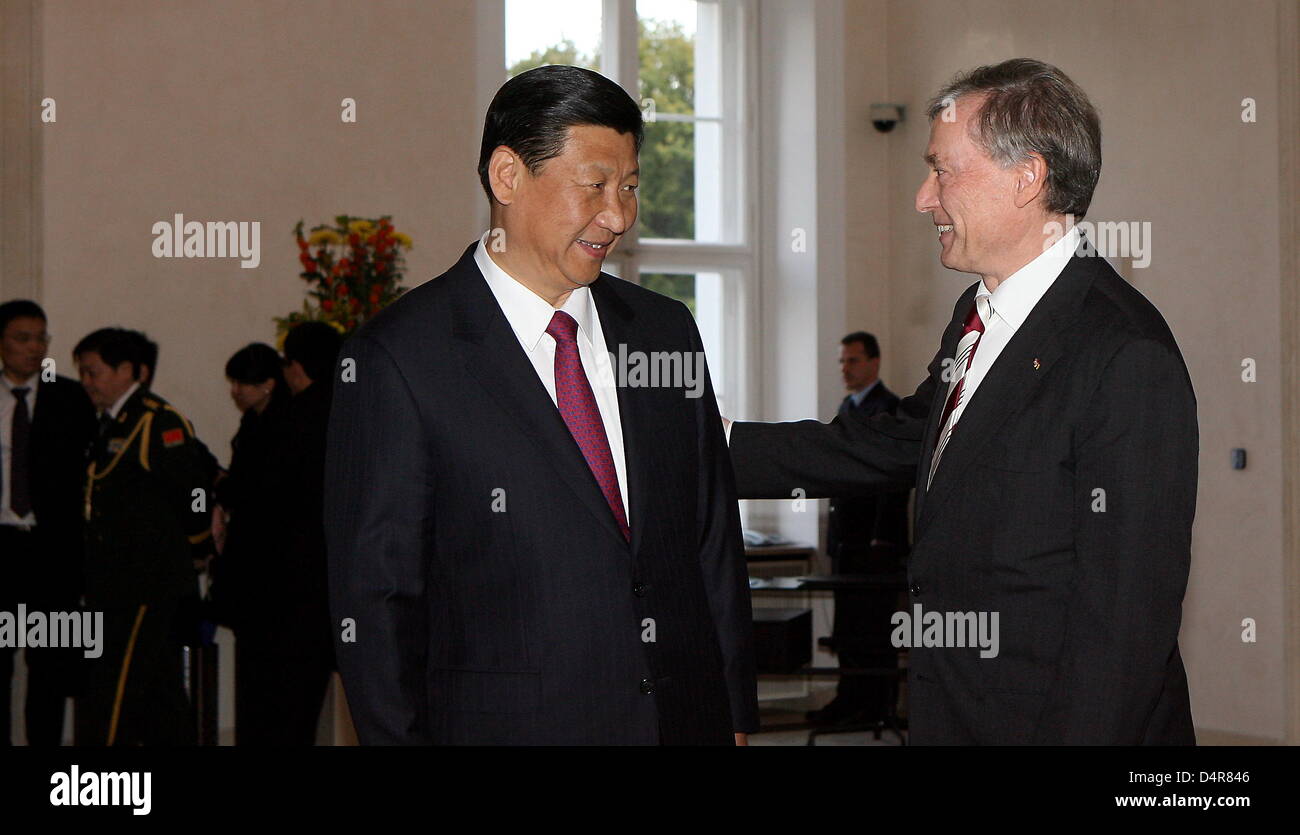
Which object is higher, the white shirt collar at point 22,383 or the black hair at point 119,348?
the black hair at point 119,348

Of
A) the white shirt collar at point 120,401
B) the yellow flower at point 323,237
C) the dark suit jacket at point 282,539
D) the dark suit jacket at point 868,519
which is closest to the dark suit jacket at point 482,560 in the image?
the dark suit jacket at point 282,539

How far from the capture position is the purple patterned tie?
192cm

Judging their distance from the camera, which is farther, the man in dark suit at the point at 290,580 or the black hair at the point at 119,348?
the black hair at the point at 119,348

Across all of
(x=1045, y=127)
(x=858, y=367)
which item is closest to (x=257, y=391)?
(x=858, y=367)

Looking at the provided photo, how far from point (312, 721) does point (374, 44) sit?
374 cm

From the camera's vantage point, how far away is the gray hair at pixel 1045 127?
1.93m

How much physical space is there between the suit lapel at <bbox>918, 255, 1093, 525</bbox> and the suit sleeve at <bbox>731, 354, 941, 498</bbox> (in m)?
0.57

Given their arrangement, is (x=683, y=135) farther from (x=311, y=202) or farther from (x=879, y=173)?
(x=311, y=202)

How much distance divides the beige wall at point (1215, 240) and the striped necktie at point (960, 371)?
430 centimetres

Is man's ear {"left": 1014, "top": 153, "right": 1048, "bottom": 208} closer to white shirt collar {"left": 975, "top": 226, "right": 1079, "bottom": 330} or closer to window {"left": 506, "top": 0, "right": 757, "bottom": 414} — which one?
white shirt collar {"left": 975, "top": 226, "right": 1079, "bottom": 330}

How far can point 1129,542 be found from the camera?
5.79 feet

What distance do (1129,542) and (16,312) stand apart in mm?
4512

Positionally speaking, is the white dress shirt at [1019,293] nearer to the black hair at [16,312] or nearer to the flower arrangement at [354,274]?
the flower arrangement at [354,274]

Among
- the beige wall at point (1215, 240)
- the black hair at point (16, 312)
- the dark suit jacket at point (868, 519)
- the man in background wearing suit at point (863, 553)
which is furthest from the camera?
the dark suit jacket at point (868, 519)
